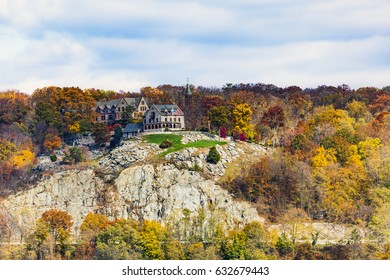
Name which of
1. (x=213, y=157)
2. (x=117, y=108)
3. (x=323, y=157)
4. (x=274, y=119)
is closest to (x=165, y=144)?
(x=213, y=157)

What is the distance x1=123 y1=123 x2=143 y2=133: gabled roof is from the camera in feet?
318

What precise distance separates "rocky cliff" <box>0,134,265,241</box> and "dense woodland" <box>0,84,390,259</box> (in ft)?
6.28

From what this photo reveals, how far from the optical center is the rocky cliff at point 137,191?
8150 centimetres

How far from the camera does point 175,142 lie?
92.0 meters

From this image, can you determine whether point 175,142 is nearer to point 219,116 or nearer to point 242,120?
point 219,116

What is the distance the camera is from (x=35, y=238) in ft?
241

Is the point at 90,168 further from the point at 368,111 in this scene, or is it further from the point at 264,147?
the point at 368,111

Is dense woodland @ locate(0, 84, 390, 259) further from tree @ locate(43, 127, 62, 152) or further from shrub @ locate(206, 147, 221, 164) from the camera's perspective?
shrub @ locate(206, 147, 221, 164)

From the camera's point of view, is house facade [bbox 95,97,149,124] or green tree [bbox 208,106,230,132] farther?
house facade [bbox 95,97,149,124]

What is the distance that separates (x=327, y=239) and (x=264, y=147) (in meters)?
19.3

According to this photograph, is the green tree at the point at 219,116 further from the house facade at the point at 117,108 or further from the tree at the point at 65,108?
the tree at the point at 65,108

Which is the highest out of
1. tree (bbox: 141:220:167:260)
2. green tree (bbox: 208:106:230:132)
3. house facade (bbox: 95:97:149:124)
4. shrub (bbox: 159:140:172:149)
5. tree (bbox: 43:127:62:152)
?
house facade (bbox: 95:97:149:124)

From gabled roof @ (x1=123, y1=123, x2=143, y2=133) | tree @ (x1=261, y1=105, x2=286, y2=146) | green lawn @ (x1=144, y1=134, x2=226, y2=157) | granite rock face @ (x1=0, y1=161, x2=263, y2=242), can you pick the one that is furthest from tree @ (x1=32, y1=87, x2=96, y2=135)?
tree @ (x1=261, y1=105, x2=286, y2=146)

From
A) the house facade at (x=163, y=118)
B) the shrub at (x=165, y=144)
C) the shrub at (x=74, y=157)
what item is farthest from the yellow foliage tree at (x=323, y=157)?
the shrub at (x=74, y=157)
